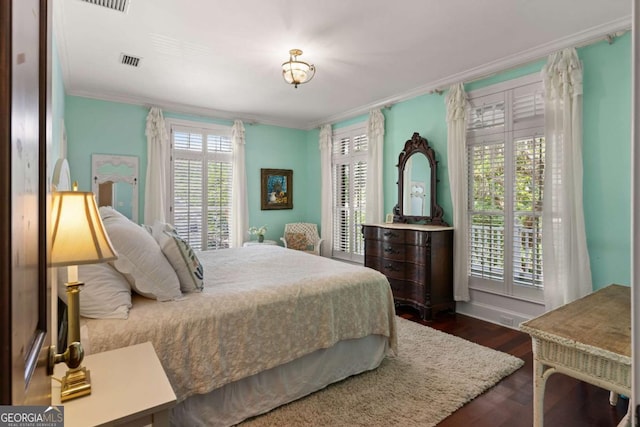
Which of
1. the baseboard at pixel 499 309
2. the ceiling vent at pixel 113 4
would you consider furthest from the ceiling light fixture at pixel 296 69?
the baseboard at pixel 499 309

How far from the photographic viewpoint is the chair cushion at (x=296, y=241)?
226 inches

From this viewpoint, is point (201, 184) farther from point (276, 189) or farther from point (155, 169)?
point (276, 189)

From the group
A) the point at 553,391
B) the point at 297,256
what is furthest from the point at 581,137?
the point at 297,256

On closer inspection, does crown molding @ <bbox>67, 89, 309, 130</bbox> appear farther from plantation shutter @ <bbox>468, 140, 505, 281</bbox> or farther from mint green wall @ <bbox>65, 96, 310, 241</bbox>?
plantation shutter @ <bbox>468, 140, 505, 281</bbox>

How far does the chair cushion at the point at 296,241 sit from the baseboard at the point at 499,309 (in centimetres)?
276

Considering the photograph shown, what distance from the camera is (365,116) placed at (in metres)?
5.21

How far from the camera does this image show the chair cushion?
575cm

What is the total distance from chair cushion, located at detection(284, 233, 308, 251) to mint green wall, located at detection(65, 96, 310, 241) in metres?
0.36

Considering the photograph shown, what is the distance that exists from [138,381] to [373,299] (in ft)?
5.64

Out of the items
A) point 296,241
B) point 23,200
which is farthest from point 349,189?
point 23,200

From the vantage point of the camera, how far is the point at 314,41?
3.01 metres

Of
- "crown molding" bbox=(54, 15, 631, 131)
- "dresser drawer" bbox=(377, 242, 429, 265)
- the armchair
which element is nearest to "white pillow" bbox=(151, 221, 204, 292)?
"crown molding" bbox=(54, 15, 631, 131)

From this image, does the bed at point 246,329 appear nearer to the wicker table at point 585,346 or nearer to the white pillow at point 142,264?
the white pillow at point 142,264

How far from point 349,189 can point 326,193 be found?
0.47m
